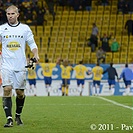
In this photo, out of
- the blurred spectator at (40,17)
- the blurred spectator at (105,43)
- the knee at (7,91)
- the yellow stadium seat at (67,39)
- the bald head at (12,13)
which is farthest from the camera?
the blurred spectator at (40,17)

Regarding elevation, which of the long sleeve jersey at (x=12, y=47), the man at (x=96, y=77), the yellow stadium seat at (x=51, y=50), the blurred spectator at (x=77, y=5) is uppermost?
the blurred spectator at (x=77, y=5)

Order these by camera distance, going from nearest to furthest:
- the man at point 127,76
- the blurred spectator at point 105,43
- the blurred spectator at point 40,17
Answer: the man at point 127,76 → the blurred spectator at point 105,43 → the blurred spectator at point 40,17

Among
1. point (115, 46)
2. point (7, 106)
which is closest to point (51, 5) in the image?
point (115, 46)

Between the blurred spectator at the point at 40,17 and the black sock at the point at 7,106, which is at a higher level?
the blurred spectator at the point at 40,17

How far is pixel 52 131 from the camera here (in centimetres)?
1023

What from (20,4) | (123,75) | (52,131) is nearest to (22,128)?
(52,131)

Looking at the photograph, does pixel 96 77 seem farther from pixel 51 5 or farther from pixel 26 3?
pixel 26 3

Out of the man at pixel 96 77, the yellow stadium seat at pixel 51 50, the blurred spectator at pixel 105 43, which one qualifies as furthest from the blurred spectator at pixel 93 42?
the man at pixel 96 77

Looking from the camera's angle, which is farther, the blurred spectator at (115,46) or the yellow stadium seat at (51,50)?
the yellow stadium seat at (51,50)

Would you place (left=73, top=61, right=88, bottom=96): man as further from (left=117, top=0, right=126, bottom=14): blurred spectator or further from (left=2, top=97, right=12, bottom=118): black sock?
(left=2, top=97, right=12, bottom=118): black sock

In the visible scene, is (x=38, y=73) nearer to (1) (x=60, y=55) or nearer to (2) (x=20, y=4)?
(1) (x=60, y=55)

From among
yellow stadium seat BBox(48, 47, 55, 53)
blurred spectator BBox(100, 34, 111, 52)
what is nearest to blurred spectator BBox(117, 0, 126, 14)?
blurred spectator BBox(100, 34, 111, 52)

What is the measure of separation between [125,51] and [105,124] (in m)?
25.0

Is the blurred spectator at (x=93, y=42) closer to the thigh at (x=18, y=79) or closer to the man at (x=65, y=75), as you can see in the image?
the man at (x=65, y=75)
